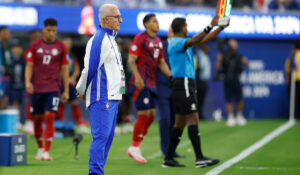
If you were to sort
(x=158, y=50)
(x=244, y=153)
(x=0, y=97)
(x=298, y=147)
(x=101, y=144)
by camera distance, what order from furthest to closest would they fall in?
(x=0, y=97) → (x=298, y=147) → (x=244, y=153) → (x=158, y=50) → (x=101, y=144)

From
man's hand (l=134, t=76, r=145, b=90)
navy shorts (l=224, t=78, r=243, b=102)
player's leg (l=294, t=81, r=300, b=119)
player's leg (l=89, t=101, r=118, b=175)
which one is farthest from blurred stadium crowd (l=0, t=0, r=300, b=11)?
player's leg (l=89, t=101, r=118, b=175)

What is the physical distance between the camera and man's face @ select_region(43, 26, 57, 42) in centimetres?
1099

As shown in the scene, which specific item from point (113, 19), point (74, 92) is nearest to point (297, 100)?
point (74, 92)

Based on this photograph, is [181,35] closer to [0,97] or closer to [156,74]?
[156,74]

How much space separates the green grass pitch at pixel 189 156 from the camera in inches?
372

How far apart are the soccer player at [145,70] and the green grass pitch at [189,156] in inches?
17.8

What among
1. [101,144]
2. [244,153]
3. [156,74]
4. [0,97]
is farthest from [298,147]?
[0,97]

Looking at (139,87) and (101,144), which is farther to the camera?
(139,87)

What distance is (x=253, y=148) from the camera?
12875mm

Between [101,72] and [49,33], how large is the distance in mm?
3897

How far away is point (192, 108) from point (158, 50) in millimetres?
1382

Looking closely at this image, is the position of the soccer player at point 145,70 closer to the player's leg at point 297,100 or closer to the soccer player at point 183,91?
the soccer player at point 183,91

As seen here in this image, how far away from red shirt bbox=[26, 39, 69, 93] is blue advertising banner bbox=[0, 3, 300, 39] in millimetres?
8375

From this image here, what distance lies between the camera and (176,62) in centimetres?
997
